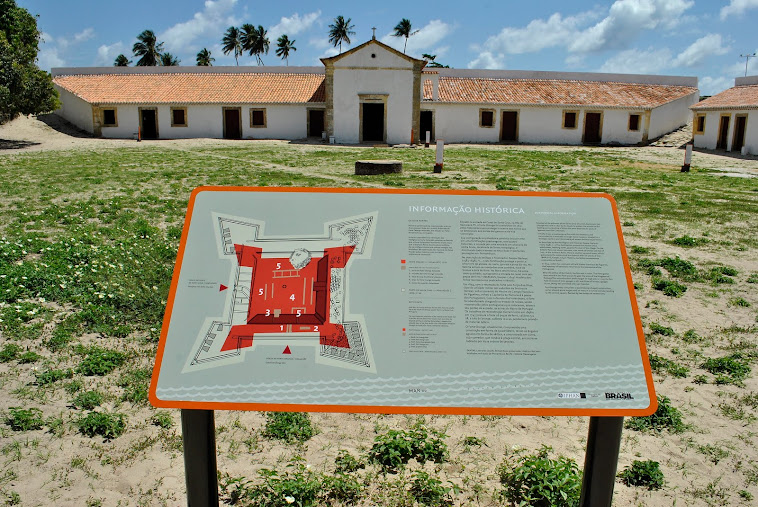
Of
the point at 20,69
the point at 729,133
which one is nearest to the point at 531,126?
the point at 729,133

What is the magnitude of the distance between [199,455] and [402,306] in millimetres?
1108

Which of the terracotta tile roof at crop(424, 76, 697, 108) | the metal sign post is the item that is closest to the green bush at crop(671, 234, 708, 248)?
the metal sign post

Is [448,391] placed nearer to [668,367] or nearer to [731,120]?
[668,367]

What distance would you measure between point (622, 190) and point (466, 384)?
12.3 m

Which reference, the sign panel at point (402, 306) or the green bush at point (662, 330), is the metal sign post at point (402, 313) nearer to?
the sign panel at point (402, 306)

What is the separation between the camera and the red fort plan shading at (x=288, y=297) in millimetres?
2670

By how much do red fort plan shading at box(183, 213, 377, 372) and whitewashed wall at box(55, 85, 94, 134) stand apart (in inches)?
1265

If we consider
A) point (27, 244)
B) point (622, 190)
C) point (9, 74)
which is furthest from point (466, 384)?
point (9, 74)

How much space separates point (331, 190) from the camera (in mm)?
3049

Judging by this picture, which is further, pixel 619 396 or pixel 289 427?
pixel 289 427

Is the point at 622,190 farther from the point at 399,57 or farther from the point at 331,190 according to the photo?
the point at 399,57

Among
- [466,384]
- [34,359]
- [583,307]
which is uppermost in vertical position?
[583,307]

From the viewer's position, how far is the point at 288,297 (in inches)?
109

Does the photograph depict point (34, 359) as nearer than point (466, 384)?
No
